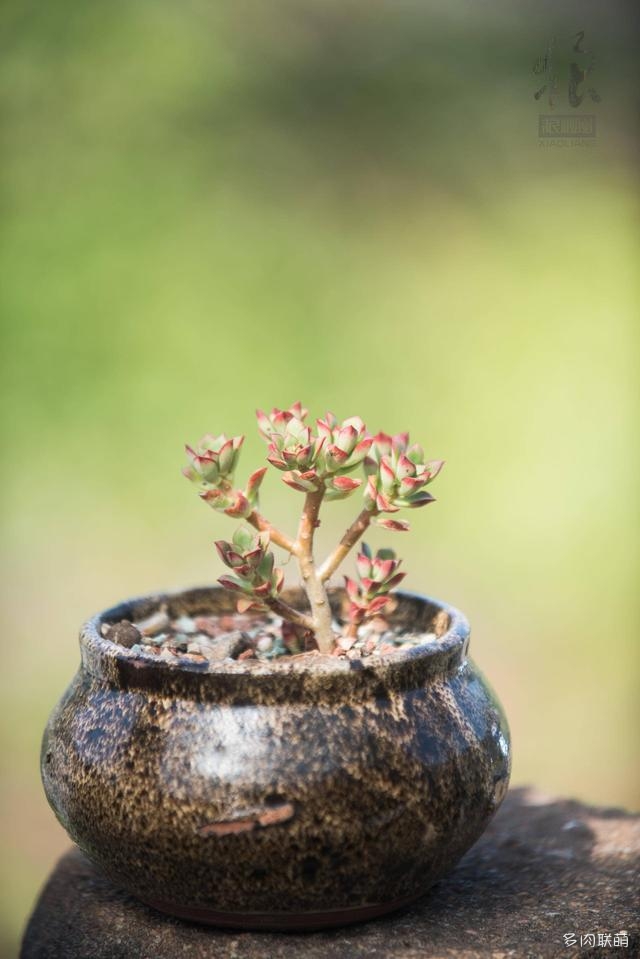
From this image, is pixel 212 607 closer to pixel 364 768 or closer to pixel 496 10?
pixel 364 768

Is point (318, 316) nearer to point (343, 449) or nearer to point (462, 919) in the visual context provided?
point (343, 449)

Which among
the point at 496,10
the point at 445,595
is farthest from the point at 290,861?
the point at 496,10

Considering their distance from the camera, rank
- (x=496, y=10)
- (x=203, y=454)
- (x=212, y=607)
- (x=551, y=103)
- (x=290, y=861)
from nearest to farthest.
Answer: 1. (x=290, y=861)
2. (x=203, y=454)
3. (x=212, y=607)
4. (x=551, y=103)
5. (x=496, y=10)

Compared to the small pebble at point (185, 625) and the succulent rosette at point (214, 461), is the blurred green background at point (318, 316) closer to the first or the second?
the small pebble at point (185, 625)
